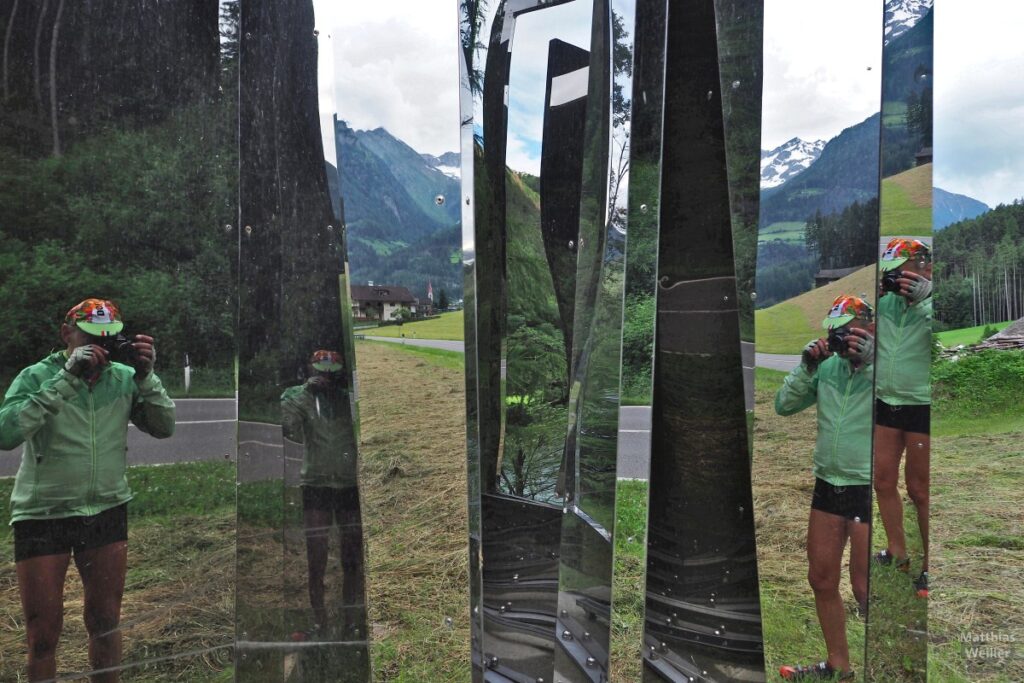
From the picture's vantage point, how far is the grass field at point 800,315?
1.89 meters

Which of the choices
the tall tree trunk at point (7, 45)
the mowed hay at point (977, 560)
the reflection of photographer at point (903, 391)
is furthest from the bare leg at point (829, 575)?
the tall tree trunk at point (7, 45)

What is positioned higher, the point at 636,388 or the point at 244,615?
the point at 636,388

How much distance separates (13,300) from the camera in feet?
6.79

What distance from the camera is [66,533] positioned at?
2.13 metres

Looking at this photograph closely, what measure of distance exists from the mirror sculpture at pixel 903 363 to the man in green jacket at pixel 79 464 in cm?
202

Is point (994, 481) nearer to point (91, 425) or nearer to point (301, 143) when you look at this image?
point (301, 143)

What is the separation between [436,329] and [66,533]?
1228 mm

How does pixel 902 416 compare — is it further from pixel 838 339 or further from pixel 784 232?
pixel 784 232

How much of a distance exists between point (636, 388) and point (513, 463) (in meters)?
0.44

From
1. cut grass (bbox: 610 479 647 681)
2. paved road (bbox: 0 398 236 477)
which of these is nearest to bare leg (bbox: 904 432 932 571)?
cut grass (bbox: 610 479 647 681)

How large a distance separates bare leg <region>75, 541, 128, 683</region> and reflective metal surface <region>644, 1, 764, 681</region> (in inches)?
61.9

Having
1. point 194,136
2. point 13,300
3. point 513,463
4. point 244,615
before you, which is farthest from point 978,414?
point 13,300

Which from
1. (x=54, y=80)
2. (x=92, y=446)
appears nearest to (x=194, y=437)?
(x=92, y=446)

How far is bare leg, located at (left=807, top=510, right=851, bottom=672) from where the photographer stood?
1959 mm
